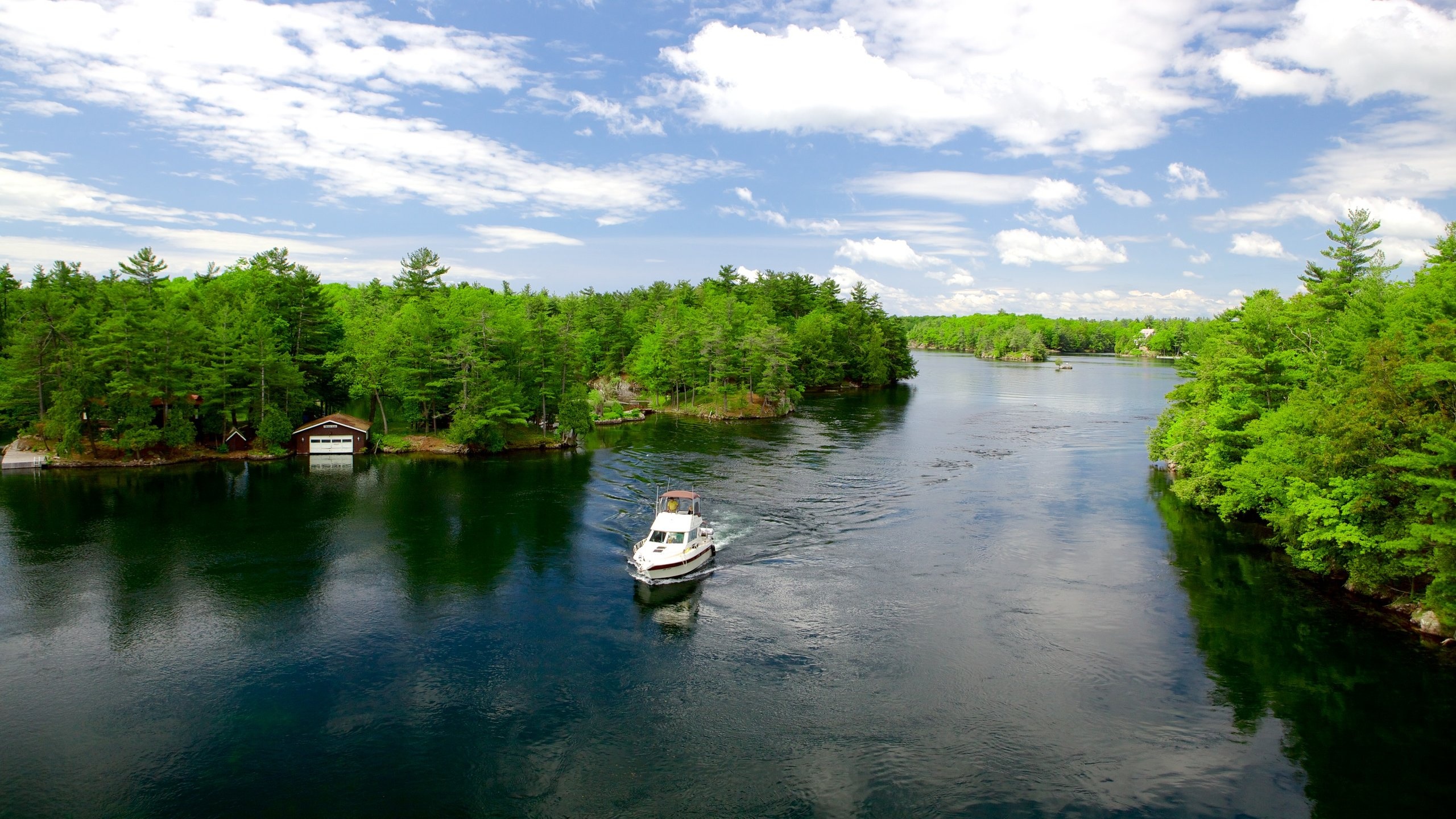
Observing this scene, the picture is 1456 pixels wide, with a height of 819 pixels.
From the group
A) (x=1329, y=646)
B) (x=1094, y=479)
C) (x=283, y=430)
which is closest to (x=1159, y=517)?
(x=1094, y=479)

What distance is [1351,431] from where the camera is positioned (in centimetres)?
2531

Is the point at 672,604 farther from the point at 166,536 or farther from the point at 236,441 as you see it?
the point at 236,441

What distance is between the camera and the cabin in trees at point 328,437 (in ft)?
183

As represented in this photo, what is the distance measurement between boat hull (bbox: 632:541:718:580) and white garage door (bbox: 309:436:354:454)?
3583 cm

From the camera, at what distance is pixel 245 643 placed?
24.1 m

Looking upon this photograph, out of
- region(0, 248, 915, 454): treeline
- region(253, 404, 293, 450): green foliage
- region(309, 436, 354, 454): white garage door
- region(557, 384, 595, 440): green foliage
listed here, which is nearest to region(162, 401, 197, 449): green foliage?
region(0, 248, 915, 454): treeline

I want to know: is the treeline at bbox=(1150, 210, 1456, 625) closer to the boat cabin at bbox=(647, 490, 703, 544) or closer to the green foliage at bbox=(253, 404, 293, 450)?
the boat cabin at bbox=(647, 490, 703, 544)

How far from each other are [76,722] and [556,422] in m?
45.9

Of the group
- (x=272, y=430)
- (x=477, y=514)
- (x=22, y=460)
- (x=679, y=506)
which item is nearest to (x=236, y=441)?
(x=272, y=430)

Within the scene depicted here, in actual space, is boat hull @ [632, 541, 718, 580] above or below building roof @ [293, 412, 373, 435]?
below

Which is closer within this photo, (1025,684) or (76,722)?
(76,722)

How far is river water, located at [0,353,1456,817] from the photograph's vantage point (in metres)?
17.5

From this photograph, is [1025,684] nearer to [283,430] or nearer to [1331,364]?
[1331,364]

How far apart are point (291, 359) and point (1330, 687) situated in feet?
211
